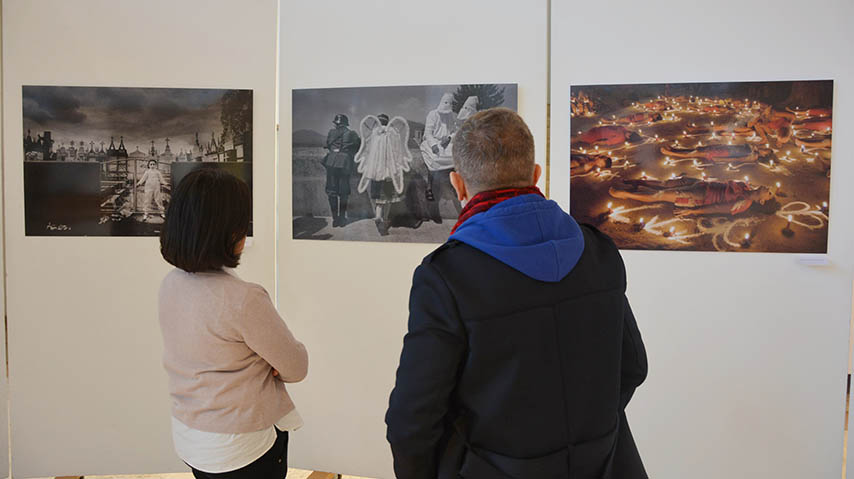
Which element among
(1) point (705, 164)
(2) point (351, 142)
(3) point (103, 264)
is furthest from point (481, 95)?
(3) point (103, 264)

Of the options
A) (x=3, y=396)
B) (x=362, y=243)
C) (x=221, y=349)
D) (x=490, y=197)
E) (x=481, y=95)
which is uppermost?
(x=481, y=95)

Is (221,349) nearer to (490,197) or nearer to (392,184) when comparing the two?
(490,197)

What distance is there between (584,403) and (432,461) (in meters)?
0.48

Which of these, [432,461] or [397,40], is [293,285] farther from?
[432,461]

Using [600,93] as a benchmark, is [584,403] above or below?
below

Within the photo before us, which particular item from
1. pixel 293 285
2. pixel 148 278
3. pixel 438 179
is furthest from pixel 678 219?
pixel 148 278

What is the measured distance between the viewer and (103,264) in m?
4.02

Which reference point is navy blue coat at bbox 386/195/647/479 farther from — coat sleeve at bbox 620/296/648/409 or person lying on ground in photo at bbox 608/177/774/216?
person lying on ground in photo at bbox 608/177/774/216

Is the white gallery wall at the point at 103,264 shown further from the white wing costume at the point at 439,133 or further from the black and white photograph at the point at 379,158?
the white wing costume at the point at 439,133

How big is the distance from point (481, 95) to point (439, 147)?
424mm

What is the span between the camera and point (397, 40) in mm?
3885

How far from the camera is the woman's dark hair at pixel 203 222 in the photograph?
1971mm

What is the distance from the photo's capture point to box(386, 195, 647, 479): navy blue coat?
1.58 metres
